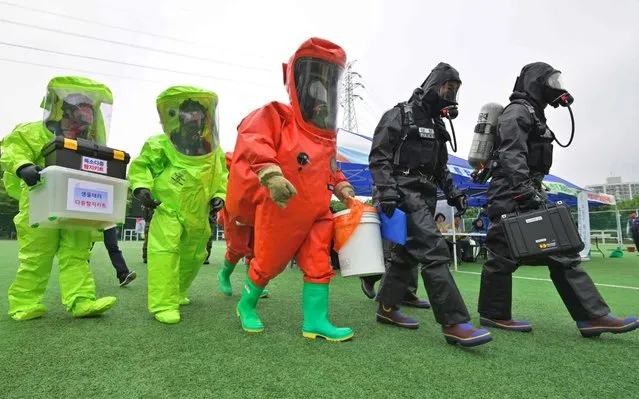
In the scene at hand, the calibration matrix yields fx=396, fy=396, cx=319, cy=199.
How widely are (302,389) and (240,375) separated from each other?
1.08 ft

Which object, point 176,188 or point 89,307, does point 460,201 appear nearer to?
point 176,188

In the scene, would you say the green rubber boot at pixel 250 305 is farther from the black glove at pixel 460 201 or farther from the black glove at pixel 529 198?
the black glove at pixel 529 198

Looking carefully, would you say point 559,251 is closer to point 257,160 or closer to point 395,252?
point 395,252

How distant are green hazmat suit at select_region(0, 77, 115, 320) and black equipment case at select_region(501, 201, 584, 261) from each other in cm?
294

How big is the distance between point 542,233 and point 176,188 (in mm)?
2687

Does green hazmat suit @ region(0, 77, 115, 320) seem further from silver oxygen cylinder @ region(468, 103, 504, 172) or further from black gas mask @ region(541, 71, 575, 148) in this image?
black gas mask @ region(541, 71, 575, 148)

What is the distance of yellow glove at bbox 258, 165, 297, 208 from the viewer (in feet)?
7.20

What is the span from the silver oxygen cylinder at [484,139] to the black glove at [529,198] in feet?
2.08

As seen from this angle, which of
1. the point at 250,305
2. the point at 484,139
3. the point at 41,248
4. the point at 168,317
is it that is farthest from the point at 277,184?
the point at 484,139

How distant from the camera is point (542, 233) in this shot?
8.57ft

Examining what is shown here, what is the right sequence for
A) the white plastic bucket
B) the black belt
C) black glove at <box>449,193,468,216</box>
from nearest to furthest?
1. the white plastic bucket
2. the black belt
3. black glove at <box>449,193,468,216</box>

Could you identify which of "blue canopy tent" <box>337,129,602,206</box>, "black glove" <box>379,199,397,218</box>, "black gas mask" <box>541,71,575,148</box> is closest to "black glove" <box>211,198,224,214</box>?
"black glove" <box>379,199,397,218</box>

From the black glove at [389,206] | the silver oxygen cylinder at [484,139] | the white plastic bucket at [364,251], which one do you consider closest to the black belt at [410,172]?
the black glove at [389,206]

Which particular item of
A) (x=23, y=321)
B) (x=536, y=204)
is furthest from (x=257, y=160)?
(x=23, y=321)
